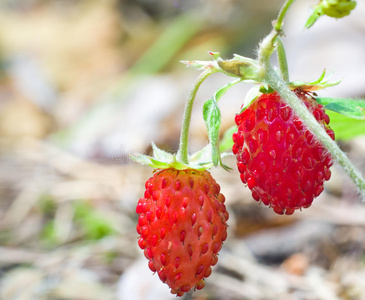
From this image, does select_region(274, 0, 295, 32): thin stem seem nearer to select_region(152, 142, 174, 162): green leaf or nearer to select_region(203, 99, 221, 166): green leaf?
select_region(203, 99, 221, 166): green leaf

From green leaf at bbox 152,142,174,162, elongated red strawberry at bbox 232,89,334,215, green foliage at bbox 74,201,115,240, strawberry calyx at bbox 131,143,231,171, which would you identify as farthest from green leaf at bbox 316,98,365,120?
green foliage at bbox 74,201,115,240

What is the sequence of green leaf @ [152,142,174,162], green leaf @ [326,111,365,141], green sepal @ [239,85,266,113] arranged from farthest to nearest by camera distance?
1. green leaf @ [326,111,365,141]
2. green leaf @ [152,142,174,162]
3. green sepal @ [239,85,266,113]

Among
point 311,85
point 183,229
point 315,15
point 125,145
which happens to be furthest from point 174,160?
point 125,145

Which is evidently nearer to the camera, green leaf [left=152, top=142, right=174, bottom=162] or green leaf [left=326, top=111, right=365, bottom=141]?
green leaf [left=152, top=142, right=174, bottom=162]

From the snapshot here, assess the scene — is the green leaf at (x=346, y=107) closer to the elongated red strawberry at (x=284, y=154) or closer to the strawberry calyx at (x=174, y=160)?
the elongated red strawberry at (x=284, y=154)

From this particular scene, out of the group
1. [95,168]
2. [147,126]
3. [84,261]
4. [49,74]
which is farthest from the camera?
[49,74]

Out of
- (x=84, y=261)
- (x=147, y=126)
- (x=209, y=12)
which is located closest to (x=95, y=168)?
(x=147, y=126)

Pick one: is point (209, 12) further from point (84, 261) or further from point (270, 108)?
point (270, 108)
